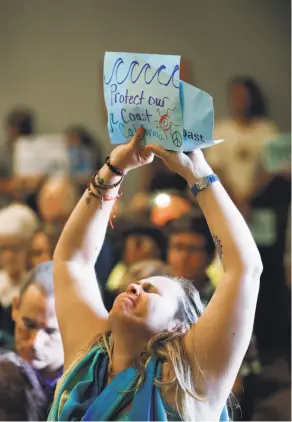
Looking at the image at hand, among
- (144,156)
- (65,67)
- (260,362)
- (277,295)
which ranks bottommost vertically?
(260,362)

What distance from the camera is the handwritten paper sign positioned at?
76cm

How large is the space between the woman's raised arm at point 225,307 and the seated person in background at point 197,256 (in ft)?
0.79

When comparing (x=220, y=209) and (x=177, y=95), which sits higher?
(x=177, y=95)

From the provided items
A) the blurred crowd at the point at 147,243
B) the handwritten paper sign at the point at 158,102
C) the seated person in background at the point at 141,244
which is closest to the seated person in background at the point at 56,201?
the blurred crowd at the point at 147,243

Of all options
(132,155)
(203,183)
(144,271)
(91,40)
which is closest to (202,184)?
(203,183)

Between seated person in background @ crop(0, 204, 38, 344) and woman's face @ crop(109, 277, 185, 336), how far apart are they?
0.81 ft

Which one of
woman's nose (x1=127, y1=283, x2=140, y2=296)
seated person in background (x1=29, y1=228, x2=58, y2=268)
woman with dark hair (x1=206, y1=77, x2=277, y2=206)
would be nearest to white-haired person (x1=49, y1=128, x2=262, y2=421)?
woman's nose (x1=127, y1=283, x2=140, y2=296)

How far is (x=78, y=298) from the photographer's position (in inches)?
33.0

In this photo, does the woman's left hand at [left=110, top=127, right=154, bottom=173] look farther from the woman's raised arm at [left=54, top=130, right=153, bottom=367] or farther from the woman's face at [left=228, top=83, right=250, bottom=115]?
the woman's face at [left=228, top=83, right=250, bottom=115]

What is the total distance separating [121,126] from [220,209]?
190 millimetres

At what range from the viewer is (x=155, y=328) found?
2.55 feet

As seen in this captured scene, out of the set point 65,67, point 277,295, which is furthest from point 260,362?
point 65,67

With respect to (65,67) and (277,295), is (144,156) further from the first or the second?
(277,295)

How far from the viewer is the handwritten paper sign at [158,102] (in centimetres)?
76
